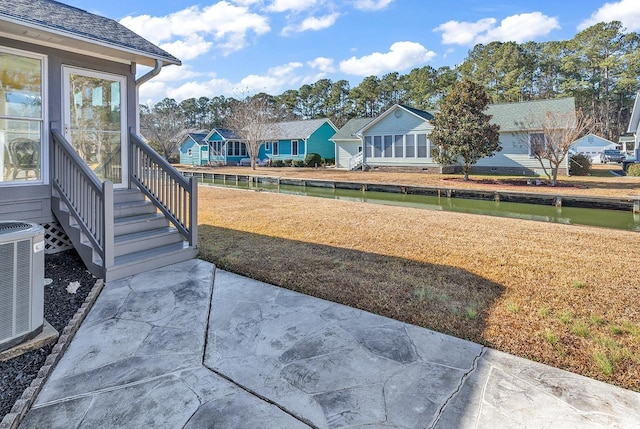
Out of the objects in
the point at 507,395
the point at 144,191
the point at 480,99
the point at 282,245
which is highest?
the point at 480,99

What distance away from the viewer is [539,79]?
38.6m

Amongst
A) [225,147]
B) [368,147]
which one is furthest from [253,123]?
[225,147]

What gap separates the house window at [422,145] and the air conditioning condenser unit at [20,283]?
20.7m

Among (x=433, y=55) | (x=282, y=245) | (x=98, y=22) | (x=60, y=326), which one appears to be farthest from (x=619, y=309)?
(x=433, y=55)

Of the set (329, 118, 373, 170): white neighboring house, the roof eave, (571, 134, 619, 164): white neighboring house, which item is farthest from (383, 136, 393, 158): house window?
(571, 134, 619, 164): white neighboring house

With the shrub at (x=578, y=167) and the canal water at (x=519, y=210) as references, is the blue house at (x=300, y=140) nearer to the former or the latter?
the canal water at (x=519, y=210)

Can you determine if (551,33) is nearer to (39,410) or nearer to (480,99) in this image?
(480,99)

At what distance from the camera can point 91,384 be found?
2.17m

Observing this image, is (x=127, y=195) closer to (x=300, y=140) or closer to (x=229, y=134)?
(x=300, y=140)

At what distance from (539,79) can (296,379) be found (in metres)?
45.9

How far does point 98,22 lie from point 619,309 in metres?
7.06

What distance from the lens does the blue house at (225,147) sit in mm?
33469

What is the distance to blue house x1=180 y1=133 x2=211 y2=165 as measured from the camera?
35188 mm

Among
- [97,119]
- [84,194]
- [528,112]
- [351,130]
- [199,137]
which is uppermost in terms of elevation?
[199,137]
